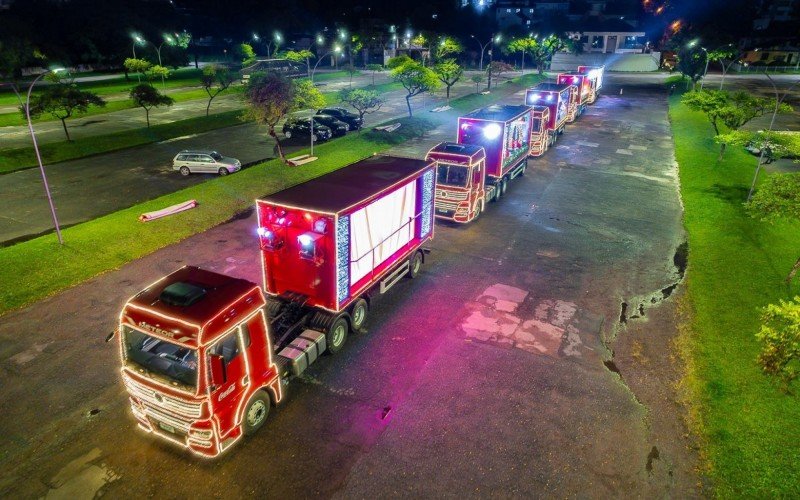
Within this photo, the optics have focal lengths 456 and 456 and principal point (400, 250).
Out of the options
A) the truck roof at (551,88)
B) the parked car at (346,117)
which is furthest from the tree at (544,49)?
→ the parked car at (346,117)

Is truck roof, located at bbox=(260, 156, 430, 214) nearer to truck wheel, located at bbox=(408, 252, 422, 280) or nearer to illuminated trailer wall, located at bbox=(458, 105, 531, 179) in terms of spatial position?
truck wheel, located at bbox=(408, 252, 422, 280)

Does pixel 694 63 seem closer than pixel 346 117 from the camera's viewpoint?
No

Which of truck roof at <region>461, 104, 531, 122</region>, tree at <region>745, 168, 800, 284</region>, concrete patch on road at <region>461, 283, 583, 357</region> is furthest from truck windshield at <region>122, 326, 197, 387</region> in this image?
truck roof at <region>461, 104, 531, 122</region>

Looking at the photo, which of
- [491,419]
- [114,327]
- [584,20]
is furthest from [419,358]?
[584,20]

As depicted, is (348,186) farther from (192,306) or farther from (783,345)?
(783,345)

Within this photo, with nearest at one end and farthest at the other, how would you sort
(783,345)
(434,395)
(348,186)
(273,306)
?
(783,345)
(434,395)
(273,306)
(348,186)

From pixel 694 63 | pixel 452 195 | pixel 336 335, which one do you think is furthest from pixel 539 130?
pixel 694 63
